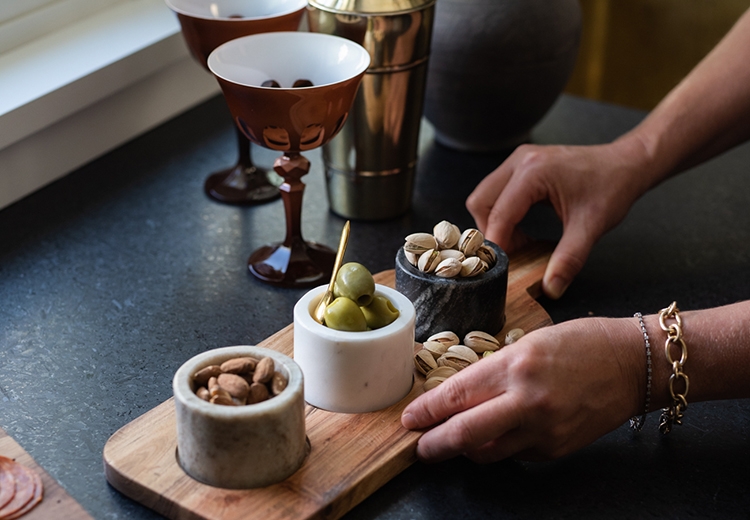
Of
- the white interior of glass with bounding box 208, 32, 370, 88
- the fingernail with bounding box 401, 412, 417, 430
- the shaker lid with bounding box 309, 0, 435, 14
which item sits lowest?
the fingernail with bounding box 401, 412, 417, 430

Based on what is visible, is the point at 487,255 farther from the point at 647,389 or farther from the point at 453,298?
the point at 647,389

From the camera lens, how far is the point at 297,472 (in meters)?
0.67

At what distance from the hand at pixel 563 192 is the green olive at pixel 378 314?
1.06ft

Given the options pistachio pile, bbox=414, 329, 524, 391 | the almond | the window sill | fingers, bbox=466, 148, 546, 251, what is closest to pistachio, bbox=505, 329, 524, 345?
pistachio pile, bbox=414, 329, 524, 391

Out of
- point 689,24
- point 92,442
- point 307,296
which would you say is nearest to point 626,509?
point 307,296

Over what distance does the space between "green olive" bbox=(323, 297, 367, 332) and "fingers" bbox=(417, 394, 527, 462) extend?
4.4 inches

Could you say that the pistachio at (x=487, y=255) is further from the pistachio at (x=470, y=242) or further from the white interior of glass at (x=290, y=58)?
the white interior of glass at (x=290, y=58)

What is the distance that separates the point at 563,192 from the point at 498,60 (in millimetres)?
253

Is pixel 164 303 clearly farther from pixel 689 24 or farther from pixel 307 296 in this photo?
pixel 689 24

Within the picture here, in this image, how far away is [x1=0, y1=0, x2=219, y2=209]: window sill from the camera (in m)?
1.11

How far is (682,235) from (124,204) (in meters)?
0.76

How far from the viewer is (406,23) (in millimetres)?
1012

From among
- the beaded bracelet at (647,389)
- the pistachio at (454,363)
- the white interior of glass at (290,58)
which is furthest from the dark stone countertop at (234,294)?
the white interior of glass at (290,58)

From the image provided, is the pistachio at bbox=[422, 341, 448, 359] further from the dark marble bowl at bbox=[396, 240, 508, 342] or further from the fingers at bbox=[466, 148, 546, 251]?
the fingers at bbox=[466, 148, 546, 251]
